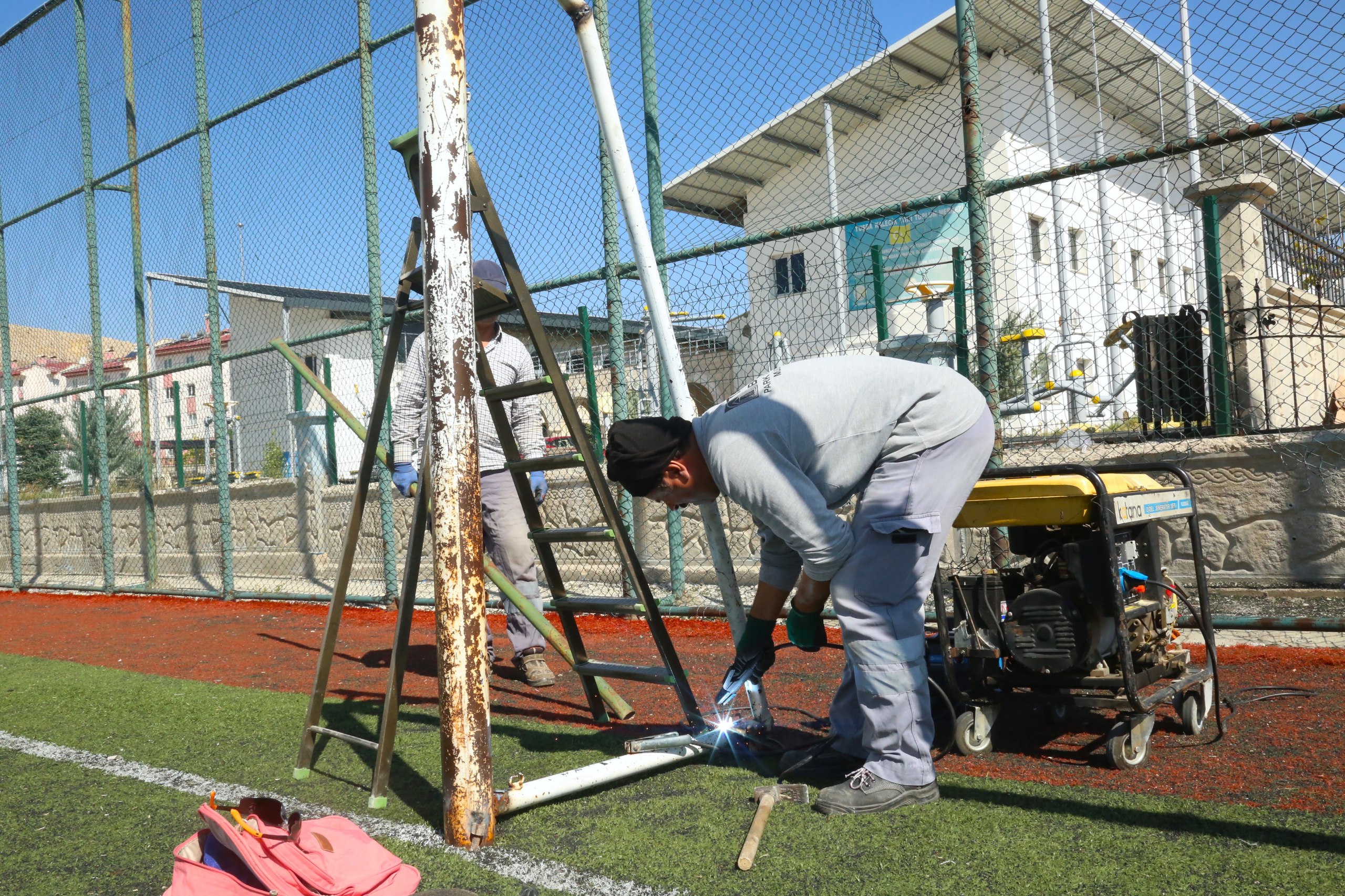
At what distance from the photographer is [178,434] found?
1341 centimetres

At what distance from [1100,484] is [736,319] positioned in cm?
371

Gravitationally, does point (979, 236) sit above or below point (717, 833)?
above

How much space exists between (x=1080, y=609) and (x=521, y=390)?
196 centimetres

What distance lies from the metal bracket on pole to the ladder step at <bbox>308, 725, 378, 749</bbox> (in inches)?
49.6

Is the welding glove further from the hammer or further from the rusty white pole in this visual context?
the rusty white pole

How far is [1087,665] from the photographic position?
123 inches

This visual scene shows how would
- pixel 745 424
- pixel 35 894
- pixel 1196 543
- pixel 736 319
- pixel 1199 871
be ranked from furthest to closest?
pixel 736 319 → pixel 1196 543 → pixel 745 424 → pixel 35 894 → pixel 1199 871

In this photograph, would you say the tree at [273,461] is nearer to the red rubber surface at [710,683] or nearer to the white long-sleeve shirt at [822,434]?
the red rubber surface at [710,683]

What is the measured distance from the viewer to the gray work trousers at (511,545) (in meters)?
5.03

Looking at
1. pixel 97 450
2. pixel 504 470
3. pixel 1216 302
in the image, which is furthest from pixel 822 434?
pixel 97 450

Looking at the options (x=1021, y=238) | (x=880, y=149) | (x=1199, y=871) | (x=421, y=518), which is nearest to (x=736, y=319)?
(x=880, y=149)

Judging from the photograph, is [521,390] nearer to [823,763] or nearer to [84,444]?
[823,763]

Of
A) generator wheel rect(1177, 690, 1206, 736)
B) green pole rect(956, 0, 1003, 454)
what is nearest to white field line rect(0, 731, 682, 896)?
generator wheel rect(1177, 690, 1206, 736)

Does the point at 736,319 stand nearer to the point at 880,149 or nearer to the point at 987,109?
the point at 880,149
